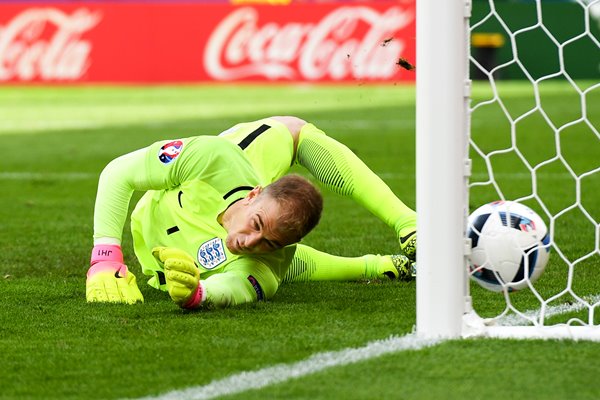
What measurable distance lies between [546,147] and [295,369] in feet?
24.5

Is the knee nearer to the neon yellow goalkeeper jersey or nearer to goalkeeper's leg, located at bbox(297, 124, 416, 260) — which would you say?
goalkeeper's leg, located at bbox(297, 124, 416, 260)

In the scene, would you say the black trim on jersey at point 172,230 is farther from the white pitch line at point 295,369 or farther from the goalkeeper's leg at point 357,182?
the white pitch line at point 295,369

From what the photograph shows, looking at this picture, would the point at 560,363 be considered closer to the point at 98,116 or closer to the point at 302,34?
the point at 98,116

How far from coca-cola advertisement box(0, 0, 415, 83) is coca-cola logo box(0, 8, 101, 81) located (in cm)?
2

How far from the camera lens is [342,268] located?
445cm

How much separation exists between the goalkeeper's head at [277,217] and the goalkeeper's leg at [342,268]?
2.10 ft

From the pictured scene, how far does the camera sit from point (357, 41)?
19812mm

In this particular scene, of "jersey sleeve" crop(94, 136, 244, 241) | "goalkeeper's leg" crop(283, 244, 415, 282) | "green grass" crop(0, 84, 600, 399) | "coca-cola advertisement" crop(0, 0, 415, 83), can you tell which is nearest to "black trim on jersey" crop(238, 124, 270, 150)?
"jersey sleeve" crop(94, 136, 244, 241)

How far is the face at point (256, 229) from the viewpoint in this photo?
3.66 m

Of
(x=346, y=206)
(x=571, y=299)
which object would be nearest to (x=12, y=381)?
(x=571, y=299)

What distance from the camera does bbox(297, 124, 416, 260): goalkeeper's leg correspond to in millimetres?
4296

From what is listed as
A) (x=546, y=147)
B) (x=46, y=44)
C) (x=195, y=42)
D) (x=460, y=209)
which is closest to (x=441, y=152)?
(x=460, y=209)

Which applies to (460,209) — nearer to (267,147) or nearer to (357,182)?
(357,182)

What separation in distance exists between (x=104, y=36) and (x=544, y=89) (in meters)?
7.65
